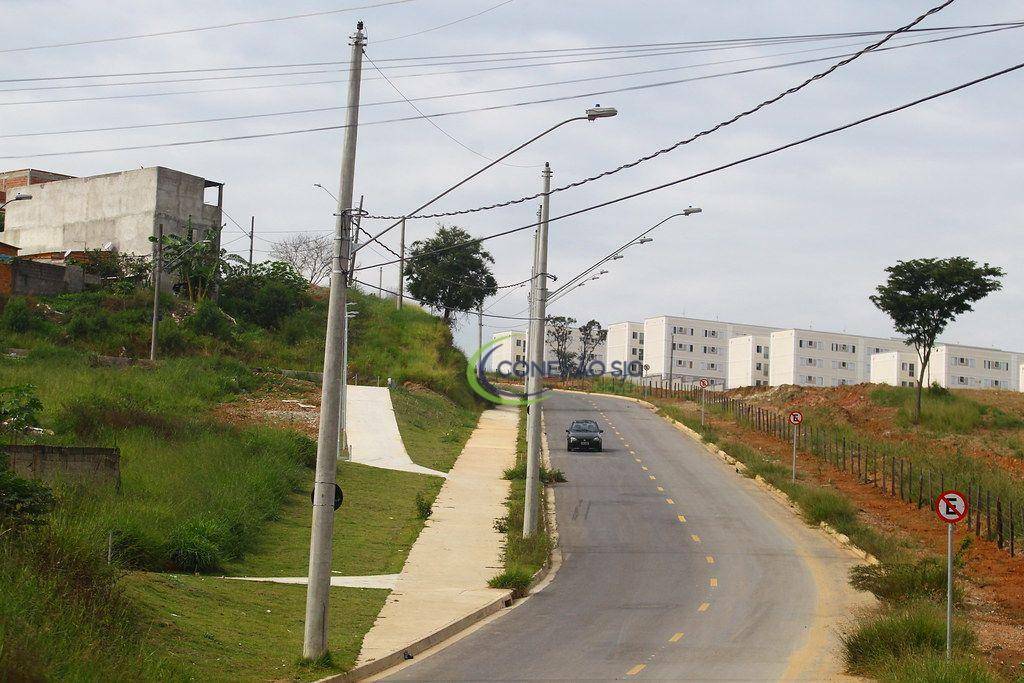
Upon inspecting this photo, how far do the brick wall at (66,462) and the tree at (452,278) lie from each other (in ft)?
204

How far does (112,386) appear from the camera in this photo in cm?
4506

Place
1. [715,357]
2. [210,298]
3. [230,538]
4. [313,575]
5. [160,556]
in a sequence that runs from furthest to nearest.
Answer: [715,357], [210,298], [230,538], [160,556], [313,575]

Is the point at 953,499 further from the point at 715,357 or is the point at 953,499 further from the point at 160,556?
the point at 715,357

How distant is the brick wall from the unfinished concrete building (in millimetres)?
45827

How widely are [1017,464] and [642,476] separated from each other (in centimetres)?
1582

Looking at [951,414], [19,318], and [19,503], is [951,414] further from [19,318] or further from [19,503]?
[19,503]

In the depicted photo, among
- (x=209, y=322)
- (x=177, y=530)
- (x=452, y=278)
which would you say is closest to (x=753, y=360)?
(x=452, y=278)

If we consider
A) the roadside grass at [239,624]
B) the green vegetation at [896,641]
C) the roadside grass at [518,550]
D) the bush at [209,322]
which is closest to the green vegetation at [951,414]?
the roadside grass at [518,550]

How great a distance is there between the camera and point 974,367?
455ft

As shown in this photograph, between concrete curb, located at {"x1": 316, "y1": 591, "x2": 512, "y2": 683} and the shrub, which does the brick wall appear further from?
concrete curb, located at {"x1": 316, "y1": 591, "x2": 512, "y2": 683}

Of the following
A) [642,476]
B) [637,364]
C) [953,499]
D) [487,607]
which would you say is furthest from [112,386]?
[637,364]

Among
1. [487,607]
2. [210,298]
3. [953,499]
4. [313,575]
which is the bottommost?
[487,607]

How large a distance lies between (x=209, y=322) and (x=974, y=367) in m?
106

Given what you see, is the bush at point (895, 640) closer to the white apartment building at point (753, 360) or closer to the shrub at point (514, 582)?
the shrub at point (514, 582)
